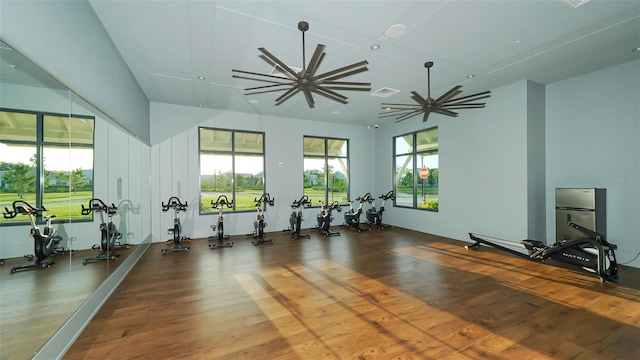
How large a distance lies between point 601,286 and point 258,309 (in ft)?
16.4

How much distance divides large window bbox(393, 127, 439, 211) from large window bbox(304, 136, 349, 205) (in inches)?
74.4

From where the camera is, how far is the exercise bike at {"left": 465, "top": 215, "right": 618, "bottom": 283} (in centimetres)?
385

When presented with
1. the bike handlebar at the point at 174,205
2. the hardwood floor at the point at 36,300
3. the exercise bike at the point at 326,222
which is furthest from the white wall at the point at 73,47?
the exercise bike at the point at 326,222

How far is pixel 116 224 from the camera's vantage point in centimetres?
421

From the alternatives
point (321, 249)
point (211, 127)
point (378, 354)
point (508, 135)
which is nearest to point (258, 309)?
point (378, 354)

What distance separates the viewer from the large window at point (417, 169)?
745 centimetres

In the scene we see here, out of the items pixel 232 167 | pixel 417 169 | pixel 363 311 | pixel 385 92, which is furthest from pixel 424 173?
pixel 232 167

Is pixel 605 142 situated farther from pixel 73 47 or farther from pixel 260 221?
pixel 73 47

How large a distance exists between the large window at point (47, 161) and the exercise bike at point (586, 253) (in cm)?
707

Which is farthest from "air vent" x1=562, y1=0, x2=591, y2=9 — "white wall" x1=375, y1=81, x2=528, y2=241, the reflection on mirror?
the reflection on mirror

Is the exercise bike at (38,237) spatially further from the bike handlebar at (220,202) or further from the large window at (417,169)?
the large window at (417,169)

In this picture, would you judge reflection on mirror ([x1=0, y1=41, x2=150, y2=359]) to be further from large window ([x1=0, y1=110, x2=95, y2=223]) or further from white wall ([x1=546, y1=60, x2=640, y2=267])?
white wall ([x1=546, y1=60, x2=640, y2=267])

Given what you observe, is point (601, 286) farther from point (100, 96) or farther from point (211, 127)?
point (211, 127)

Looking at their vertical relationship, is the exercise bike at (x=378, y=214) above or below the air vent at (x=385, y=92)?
below
